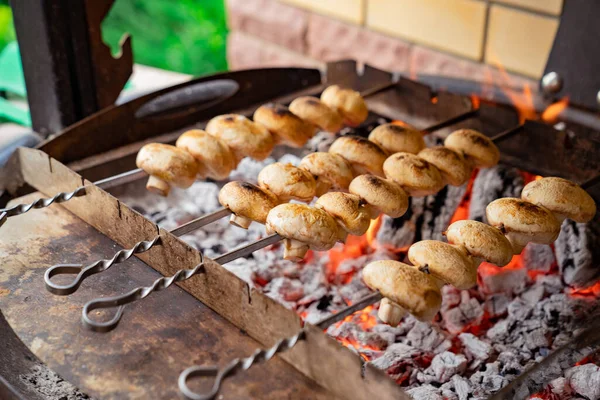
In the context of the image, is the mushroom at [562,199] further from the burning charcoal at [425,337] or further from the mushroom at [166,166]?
the mushroom at [166,166]

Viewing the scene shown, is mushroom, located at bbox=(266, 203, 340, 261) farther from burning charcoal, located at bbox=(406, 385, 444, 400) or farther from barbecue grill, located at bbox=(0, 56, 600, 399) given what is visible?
burning charcoal, located at bbox=(406, 385, 444, 400)

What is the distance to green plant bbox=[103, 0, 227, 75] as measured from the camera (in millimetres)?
7059

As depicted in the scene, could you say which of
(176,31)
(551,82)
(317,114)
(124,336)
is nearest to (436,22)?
(551,82)

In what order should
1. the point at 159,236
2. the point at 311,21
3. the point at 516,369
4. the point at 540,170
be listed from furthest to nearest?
the point at 311,21
the point at 540,170
the point at 516,369
the point at 159,236

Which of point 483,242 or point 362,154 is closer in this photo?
point 483,242

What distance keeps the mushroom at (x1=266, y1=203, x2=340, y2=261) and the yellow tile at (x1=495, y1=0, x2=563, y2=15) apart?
5.94 feet

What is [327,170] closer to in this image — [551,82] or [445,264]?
[445,264]

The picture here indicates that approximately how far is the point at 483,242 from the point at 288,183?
1.83 ft

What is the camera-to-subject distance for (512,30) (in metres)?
3.39

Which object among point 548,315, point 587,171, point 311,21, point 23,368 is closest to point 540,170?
point 587,171

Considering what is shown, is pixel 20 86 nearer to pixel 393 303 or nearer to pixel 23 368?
pixel 23 368

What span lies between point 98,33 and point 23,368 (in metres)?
1.60

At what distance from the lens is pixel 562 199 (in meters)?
1.94

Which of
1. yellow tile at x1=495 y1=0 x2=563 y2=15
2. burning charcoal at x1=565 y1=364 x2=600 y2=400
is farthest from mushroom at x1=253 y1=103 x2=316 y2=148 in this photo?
yellow tile at x1=495 y1=0 x2=563 y2=15
